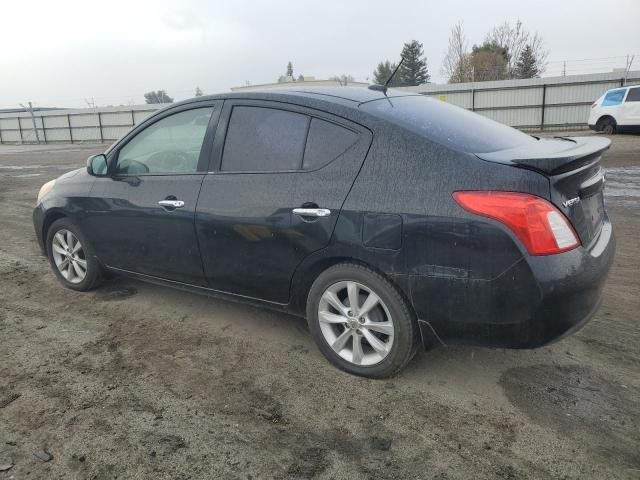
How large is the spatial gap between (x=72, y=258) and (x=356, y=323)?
2922mm

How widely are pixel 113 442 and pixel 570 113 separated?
2706cm

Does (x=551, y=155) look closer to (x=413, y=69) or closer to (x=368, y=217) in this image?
(x=368, y=217)

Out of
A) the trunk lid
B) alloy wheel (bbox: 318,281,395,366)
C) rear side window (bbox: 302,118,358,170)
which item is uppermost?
rear side window (bbox: 302,118,358,170)

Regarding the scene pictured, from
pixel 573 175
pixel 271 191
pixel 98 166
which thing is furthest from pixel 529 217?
pixel 98 166

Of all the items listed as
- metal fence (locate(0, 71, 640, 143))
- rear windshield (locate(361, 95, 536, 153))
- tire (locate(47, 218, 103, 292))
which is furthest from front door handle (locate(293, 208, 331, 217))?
metal fence (locate(0, 71, 640, 143))

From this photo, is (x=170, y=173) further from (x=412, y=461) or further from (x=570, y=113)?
(x=570, y=113)

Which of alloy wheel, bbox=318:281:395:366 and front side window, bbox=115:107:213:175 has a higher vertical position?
front side window, bbox=115:107:213:175

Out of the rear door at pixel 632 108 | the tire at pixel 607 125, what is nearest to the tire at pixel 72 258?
the rear door at pixel 632 108

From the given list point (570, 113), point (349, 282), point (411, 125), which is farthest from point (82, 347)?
point (570, 113)

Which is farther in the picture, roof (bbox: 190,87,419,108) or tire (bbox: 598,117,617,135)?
tire (bbox: 598,117,617,135)

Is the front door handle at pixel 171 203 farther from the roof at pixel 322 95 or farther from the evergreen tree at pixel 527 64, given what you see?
the evergreen tree at pixel 527 64

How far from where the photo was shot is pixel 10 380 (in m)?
3.13

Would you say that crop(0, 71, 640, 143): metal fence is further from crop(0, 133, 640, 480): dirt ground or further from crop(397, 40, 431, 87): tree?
crop(397, 40, 431, 87): tree

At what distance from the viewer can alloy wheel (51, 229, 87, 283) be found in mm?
4551
